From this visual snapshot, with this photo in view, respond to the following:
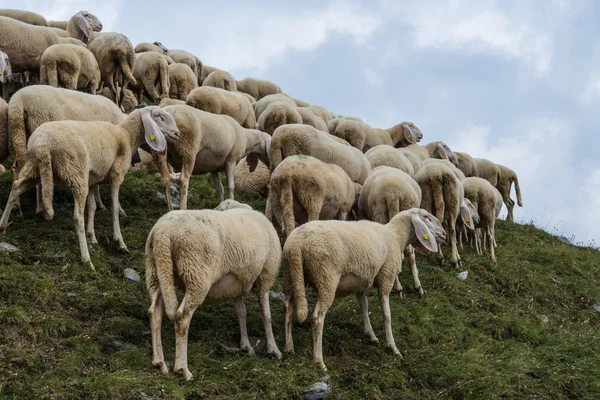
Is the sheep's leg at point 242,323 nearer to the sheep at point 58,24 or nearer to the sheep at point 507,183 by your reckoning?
the sheep at point 507,183

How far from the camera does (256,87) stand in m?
26.6

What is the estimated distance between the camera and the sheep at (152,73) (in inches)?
757

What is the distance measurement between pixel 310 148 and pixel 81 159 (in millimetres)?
4707

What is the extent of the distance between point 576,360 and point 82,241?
7.29 m

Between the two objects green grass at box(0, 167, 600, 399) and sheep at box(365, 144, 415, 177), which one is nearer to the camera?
green grass at box(0, 167, 600, 399)

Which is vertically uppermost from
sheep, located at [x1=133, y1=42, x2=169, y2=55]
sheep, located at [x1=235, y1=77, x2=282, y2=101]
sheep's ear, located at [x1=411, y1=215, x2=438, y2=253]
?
sheep, located at [x1=133, y1=42, x2=169, y2=55]

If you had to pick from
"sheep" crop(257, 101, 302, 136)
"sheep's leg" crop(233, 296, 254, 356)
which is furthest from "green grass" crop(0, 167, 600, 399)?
"sheep" crop(257, 101, 302, 136)

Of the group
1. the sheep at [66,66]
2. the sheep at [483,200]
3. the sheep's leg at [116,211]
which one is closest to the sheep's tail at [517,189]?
the sheep at [483,200]

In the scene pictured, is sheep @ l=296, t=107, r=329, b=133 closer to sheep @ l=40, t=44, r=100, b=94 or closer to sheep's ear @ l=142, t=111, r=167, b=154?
sheep @ l=40, t=44, r=100, b=94

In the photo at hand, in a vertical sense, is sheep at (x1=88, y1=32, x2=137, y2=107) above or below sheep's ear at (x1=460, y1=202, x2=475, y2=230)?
above

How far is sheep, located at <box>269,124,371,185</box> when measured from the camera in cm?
1298

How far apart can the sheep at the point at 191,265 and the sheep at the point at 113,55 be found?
439 inches

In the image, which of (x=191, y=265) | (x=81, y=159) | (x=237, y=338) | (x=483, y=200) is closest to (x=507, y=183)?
(x=483, y=200)

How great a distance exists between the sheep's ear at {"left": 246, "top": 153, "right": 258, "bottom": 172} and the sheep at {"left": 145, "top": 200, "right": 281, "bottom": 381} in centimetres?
650
